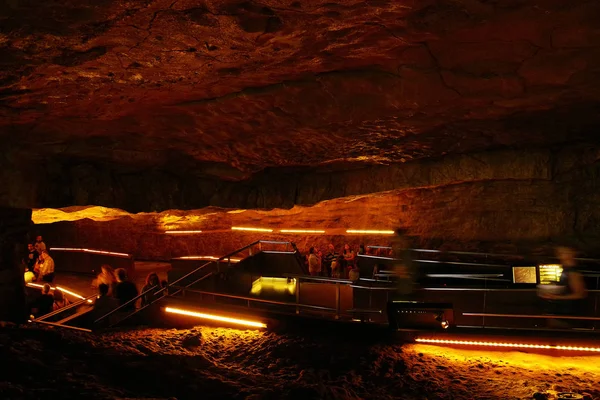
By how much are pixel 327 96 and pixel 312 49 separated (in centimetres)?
171

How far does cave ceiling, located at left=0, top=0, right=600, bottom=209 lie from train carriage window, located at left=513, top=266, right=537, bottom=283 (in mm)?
2912

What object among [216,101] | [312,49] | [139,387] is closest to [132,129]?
[216,101]

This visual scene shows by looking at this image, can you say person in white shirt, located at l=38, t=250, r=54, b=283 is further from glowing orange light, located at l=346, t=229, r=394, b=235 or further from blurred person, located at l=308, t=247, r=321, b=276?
glowing orange light, located at l=346, t=229, r=394, b=235

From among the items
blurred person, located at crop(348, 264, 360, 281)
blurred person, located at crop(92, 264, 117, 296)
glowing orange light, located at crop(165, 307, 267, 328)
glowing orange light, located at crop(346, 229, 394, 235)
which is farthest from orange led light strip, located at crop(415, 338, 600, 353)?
blurred person, located at crop(92, 264, 117, 296)

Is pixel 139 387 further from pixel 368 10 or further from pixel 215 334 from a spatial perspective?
pixel 368 10

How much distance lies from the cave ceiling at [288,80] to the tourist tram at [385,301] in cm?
286

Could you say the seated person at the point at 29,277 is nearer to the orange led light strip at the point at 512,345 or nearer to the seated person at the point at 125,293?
the seated person at the point at 125,293

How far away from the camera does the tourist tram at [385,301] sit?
301 inches

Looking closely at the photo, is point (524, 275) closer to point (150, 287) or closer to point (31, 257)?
point (150, 287)

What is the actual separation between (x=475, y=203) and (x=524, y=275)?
370cm

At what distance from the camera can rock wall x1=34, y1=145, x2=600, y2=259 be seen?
33.9 ft

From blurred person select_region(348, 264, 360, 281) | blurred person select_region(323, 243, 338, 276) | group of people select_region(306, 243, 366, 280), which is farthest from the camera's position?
blurred person select_region(323, 243, 338, 276)

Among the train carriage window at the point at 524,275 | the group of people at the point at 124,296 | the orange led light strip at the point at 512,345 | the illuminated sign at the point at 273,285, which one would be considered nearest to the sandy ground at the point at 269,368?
the orange led light strip at the point at 512,345

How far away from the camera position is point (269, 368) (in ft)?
23.7
